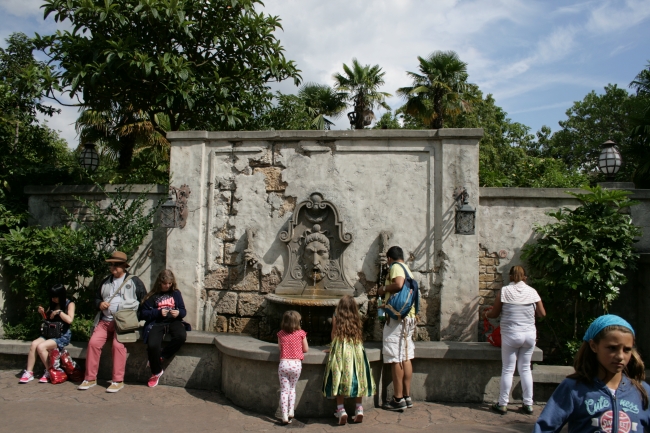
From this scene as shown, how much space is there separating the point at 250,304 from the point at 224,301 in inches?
15.9

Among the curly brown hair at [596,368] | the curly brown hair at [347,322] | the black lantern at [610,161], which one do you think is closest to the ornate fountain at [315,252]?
the curly brown hair at [347,322]

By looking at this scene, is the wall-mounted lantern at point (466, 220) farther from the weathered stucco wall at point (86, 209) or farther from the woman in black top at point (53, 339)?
the woman in black top at point (53, 339)

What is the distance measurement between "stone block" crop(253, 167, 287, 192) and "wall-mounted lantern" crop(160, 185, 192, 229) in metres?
1.18

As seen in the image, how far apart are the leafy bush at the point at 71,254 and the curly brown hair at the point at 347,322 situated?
12.2 feet

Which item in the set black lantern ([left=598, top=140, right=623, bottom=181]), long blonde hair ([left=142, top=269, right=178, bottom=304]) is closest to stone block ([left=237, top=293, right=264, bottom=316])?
long blonde hair ([left=142, top=269, right=178, bottom=304])

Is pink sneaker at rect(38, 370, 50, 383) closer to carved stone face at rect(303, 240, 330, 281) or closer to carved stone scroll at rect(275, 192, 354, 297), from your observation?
carved stone scroll at rect(275, 192, 354, 297)

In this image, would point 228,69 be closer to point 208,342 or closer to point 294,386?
point 208,342

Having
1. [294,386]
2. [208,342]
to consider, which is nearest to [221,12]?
[208,342]

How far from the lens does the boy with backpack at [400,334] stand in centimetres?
544

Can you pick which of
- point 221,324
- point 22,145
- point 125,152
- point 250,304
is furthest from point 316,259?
point 125,152

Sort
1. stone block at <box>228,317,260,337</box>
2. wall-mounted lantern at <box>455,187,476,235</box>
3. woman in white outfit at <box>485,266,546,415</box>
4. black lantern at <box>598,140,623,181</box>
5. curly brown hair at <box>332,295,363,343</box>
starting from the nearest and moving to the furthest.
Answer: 1. curly brown hair at <box>332,295,363,343</box>
2. woman in white outfit at <box>485,266,546,415</box>
3. wall-mounted lantern at <box>455,187,476,235</box>
4. stone block at <box>228,317,260,337</box>
5. black lantern at <box>598,140,623,181</box>

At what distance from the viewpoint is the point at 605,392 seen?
254 centimetres

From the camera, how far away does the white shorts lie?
5.46 meters

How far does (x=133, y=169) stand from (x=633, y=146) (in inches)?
526
